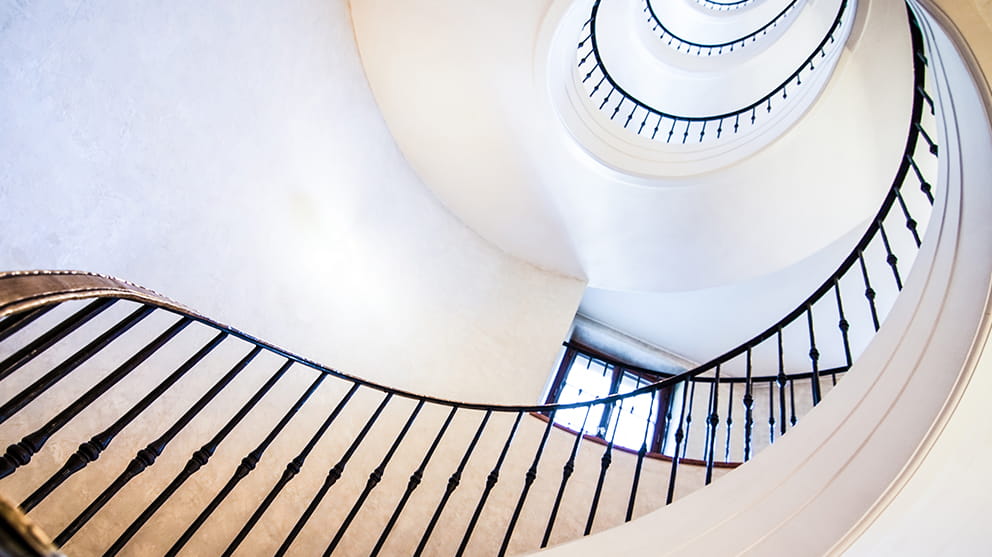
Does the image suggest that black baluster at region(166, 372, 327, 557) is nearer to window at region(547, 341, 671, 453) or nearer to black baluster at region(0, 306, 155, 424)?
black baluster at region(0, 306, 155, 424)

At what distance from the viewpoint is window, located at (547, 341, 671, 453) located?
519cm

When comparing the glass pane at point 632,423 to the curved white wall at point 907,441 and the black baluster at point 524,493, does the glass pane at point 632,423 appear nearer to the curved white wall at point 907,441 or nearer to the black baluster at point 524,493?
the black baluster at point 524,493

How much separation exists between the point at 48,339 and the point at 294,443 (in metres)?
2.32

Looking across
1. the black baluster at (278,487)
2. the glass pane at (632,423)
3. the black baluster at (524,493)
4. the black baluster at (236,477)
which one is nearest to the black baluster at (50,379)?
the black baluster at (236,477)

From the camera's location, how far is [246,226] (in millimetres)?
3436

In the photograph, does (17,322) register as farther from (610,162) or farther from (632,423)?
(632,423)

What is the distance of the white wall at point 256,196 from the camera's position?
2.49 m

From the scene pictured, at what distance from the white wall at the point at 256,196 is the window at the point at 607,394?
69 cm

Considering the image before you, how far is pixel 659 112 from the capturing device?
5.08m

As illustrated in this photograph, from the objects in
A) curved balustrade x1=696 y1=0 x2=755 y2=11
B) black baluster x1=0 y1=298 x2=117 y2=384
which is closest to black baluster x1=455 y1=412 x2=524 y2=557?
black baluster x1=0 y1=298 x2=117 y2=384

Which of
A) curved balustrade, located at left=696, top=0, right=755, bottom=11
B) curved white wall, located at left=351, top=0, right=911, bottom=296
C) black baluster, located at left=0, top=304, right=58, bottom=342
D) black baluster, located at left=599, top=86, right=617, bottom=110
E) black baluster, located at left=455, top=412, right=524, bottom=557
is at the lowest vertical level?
black baluster, located at left=0, top=304, right=58, bottom=342

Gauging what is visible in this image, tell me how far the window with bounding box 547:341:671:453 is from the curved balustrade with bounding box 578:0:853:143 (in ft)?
7.96

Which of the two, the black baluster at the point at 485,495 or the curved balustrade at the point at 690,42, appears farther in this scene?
the curved balustrade at the point at 690,42

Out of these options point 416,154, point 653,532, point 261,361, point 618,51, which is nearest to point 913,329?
point 653,532
